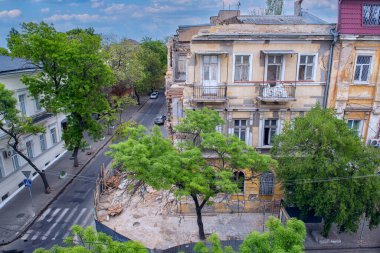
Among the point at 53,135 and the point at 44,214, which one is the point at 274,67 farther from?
the point at 53,135

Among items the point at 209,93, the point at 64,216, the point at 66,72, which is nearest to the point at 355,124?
the point at 209,93

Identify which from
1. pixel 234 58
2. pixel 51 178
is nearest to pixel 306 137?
pixel 234 58

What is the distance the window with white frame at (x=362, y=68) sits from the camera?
1705 centimetres

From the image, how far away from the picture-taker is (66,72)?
75.9 feet

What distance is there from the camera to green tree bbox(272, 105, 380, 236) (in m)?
14.2

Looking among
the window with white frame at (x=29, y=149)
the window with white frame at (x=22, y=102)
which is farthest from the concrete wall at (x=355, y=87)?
the window with white frame at (x=29, y=149)

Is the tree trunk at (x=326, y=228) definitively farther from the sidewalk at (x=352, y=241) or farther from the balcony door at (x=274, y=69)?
the balcony door at (x=274, y=69)

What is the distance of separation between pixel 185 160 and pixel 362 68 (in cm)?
1222

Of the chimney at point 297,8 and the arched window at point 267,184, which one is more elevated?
the chimney at point 297,8

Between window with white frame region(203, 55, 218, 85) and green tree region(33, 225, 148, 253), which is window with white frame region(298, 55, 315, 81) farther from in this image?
green tree region(33, 225, 148, 253)

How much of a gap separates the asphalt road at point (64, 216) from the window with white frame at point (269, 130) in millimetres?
12750

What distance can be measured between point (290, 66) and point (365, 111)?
5512mm

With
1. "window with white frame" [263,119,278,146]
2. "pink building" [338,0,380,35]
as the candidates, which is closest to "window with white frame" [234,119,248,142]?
"window with white frame" [263,119,278,146]

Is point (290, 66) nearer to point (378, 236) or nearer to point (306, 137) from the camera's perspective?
point (306, 137)
